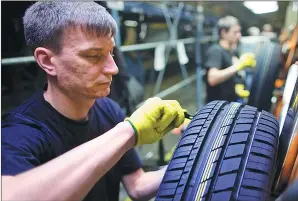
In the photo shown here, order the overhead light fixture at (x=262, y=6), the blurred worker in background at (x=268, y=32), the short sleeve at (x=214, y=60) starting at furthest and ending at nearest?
1. the blurred worker in background at (x=268, y=32)
2. the short sleeve at (x=214, y=60)
3. the overhead light fixture at (x=262, y=6)

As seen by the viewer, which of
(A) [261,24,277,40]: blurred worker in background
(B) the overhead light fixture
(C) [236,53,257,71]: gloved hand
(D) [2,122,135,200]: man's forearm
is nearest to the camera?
(D) [2,122,135,200]: man's forearm

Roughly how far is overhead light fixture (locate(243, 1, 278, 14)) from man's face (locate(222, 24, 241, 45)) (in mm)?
677

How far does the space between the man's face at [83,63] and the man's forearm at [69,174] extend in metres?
0.08

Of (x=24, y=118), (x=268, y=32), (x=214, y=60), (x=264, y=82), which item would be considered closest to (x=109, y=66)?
(x=24, y=118)

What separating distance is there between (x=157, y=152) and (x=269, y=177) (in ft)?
1.26

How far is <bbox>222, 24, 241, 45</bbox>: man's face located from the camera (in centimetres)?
168

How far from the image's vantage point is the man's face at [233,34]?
5.50 ft

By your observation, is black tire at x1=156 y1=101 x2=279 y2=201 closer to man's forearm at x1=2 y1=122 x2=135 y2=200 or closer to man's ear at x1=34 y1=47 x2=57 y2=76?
man's forearm at x1=2 y1=122 x2=135 y2=200

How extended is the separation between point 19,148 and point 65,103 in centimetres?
9

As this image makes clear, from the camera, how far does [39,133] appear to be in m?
0.44

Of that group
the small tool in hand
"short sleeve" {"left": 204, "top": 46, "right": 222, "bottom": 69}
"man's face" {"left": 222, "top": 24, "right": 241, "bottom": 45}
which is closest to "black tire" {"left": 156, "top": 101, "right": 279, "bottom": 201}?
the small tool in hand

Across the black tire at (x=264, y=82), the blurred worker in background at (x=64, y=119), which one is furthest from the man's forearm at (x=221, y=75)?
the blurred worker in background at (x=64, y=119)

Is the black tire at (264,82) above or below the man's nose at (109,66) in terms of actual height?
below

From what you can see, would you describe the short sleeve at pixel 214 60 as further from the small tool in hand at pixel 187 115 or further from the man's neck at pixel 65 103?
the man's neck at pixel 65 103
